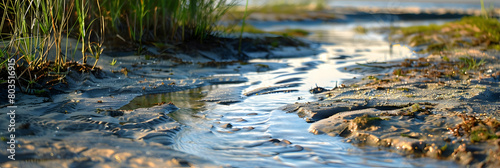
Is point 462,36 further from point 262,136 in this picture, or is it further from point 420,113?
point 262,136

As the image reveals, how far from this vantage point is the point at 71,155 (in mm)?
2580

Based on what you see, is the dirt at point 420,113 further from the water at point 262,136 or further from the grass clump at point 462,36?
the grass clump at point 462,36

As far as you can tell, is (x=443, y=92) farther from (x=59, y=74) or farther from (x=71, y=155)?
(x=59, y=74)

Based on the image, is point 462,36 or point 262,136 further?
point 462,36

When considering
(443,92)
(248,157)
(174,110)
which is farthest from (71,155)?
(443,92)

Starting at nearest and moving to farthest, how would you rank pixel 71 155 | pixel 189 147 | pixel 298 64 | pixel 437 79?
pixel 71 155 < pixel 189 147 < pixel 437 79 < pixel 298 64

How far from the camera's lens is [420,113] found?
3.36 meters

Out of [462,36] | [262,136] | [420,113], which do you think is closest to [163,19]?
[262,136]

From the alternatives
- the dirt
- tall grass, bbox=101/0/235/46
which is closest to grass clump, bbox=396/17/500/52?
the dirt

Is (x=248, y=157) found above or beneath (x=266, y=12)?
beneath

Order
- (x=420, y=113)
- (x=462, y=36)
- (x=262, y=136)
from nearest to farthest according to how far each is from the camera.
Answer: (x=262, y=136) → (x=420, y=113) → (x=462, y=36)

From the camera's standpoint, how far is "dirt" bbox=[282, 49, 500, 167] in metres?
2.72

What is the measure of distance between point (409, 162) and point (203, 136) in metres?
1.27

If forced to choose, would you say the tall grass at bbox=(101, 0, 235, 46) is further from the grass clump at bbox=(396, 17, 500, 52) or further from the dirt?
the grass clump at bbox=(396, 17, 500, 52)
